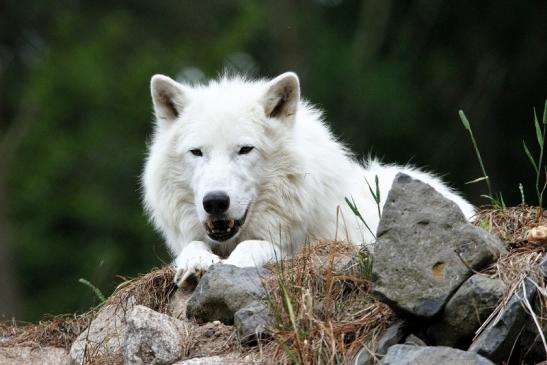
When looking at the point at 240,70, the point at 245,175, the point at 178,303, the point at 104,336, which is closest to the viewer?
the point at 104,336

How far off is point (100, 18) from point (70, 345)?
20.3 meters

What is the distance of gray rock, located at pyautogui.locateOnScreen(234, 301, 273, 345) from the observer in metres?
5.10

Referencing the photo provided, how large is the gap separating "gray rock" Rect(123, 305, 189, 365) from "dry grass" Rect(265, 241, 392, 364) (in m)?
0.48

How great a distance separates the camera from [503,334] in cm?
453

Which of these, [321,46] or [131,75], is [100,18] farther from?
[321,46]

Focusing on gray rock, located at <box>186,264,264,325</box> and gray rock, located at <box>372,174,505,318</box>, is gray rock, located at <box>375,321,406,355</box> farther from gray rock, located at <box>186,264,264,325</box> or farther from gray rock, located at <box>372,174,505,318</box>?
gray rock, located at <box>186,264,264,325</box>

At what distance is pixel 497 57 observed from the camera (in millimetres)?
23984

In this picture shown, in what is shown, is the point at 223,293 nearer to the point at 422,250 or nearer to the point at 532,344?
the point at 422,250

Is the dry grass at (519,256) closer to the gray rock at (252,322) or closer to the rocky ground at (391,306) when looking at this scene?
the rocky ground at (391,306)

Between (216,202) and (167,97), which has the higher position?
Result: (167,97)

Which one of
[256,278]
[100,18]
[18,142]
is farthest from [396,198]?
[100,18]

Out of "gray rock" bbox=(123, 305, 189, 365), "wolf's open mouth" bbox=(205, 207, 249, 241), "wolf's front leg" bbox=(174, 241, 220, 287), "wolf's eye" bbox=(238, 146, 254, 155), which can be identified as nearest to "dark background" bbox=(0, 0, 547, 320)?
"wolf's eye" bbox=(238, 146, 254, 155)

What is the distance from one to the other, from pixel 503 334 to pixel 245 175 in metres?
2.67

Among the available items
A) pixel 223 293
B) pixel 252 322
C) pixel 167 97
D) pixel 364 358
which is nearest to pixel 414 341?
pixel 364 358
